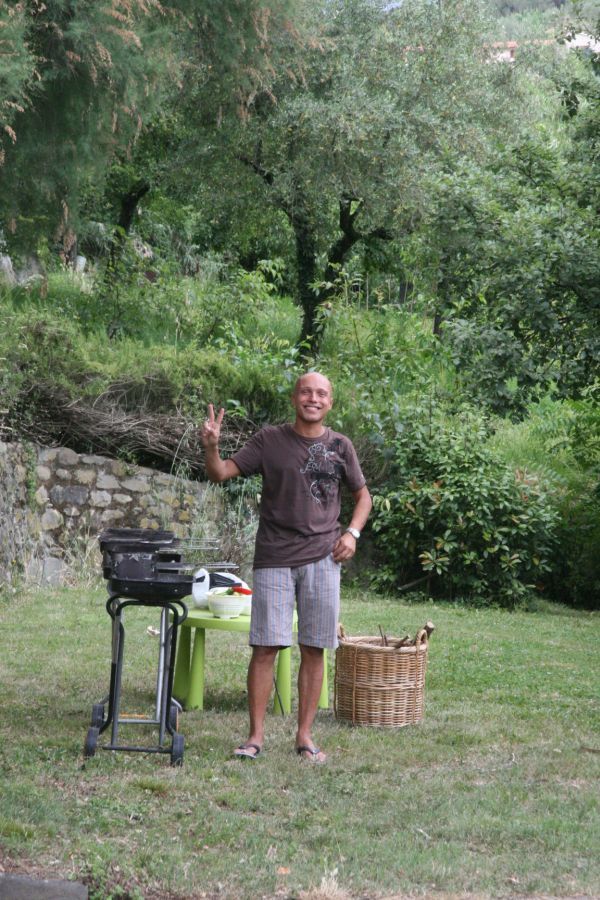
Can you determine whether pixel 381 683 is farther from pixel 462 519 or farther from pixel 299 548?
pixel 462 519

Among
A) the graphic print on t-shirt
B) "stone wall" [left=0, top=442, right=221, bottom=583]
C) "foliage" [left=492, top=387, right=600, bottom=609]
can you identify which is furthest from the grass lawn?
"foliage" [left=492, top=387, right=600, bottom=609]

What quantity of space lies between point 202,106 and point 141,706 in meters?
12.0

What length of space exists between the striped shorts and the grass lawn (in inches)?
23.3

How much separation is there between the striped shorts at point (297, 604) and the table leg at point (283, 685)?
1.04 meters

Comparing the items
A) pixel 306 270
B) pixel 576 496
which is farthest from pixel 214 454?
pixel 306 270

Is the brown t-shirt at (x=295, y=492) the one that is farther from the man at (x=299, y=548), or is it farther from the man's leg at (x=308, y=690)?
the man's leg at (x=308, y=690)

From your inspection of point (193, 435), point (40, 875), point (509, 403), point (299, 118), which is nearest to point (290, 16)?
point (40, 875)

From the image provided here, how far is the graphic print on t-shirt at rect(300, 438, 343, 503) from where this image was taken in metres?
5.52

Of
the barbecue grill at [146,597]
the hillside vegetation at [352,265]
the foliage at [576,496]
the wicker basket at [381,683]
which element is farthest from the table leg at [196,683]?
the foliage at [576,496]

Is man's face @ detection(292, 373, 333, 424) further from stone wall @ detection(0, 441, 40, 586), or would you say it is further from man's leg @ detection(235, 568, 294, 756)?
stone wall @ detection(0, 441, 40, 586)

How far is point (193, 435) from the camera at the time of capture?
13211mm

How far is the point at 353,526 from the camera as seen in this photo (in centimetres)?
565

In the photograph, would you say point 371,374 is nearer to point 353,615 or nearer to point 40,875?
point 353,615

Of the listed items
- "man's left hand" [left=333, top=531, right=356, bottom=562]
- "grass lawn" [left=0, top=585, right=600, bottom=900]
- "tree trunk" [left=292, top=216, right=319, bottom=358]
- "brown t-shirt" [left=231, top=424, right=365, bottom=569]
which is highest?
"tree trunk" [left=292, top=216, right=319, bottom=358]
